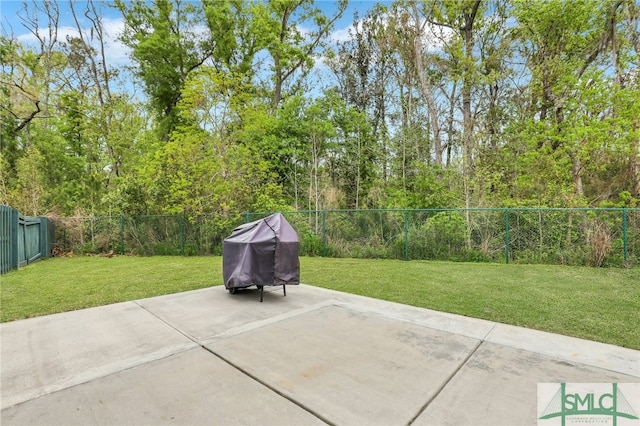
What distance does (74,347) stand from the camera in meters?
3.09

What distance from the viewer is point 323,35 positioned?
58.9ft

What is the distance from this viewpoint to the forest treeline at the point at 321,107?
33.0 ft

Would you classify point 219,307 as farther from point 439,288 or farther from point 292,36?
point 292,36

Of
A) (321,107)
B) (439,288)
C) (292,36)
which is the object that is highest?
(292,36)

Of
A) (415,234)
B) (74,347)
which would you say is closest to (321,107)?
(415,234)

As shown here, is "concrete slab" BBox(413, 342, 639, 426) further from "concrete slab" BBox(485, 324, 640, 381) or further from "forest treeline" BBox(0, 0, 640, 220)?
"forest treeline" BBox(0, 0, 640, 220)

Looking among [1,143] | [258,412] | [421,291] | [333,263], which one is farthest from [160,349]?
[1,143]

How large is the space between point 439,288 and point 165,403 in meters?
A: 4.61

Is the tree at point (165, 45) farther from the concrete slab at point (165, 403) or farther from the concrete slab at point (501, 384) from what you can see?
the concrete slab at point (501, 384)

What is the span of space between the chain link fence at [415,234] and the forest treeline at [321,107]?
886 millimetres

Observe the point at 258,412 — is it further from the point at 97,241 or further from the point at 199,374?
the point at 97,241

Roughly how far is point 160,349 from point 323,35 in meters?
18.9

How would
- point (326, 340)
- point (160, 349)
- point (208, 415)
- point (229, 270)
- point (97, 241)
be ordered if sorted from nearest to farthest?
point (208, 415), point (160, 349), point (326, 340), point (229, 270), point (97, 241)

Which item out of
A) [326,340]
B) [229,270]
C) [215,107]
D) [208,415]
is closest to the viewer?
[208,415]
